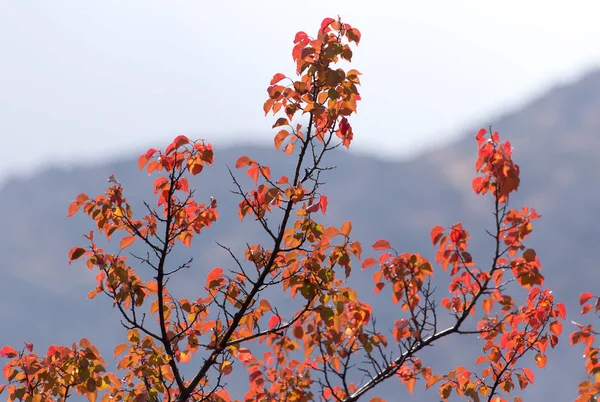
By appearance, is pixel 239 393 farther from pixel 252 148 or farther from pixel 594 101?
pixel 594 101

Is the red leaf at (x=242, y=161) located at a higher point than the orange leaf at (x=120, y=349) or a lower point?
higher

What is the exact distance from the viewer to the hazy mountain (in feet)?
175

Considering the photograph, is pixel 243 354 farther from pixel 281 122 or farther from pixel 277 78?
pixel 277 78

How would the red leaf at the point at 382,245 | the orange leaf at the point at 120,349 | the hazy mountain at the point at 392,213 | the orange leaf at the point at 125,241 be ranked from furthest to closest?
the hazy mountain at the point at 392,213, the orange leaf at the point at 120,349, the orange leaf at the point at 125,241, the red leaf at the point at 382,245

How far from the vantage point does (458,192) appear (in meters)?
56.5

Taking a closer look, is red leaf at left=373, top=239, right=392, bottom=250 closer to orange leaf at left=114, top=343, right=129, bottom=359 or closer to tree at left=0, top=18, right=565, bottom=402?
tree at left=0, top=18, right=565, bottom=402

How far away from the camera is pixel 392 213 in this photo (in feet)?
196

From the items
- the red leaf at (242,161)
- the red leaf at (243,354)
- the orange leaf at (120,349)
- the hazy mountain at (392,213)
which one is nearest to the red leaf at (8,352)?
the orange leaf at (120,349)

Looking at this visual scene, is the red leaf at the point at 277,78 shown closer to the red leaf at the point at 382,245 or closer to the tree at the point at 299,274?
the tree at the point at 299,274

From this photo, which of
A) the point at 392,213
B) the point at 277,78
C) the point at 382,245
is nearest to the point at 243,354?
the point at 382,245

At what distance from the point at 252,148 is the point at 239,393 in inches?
901

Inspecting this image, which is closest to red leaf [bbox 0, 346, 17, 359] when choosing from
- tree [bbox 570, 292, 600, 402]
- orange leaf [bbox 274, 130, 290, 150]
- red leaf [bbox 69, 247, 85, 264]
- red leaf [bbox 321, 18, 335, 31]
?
red leaf [bbox 69, 247, 85, 264]

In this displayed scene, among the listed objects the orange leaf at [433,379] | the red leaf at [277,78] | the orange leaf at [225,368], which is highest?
the red leaf at [277,78]

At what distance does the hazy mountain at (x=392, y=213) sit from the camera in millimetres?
53312
